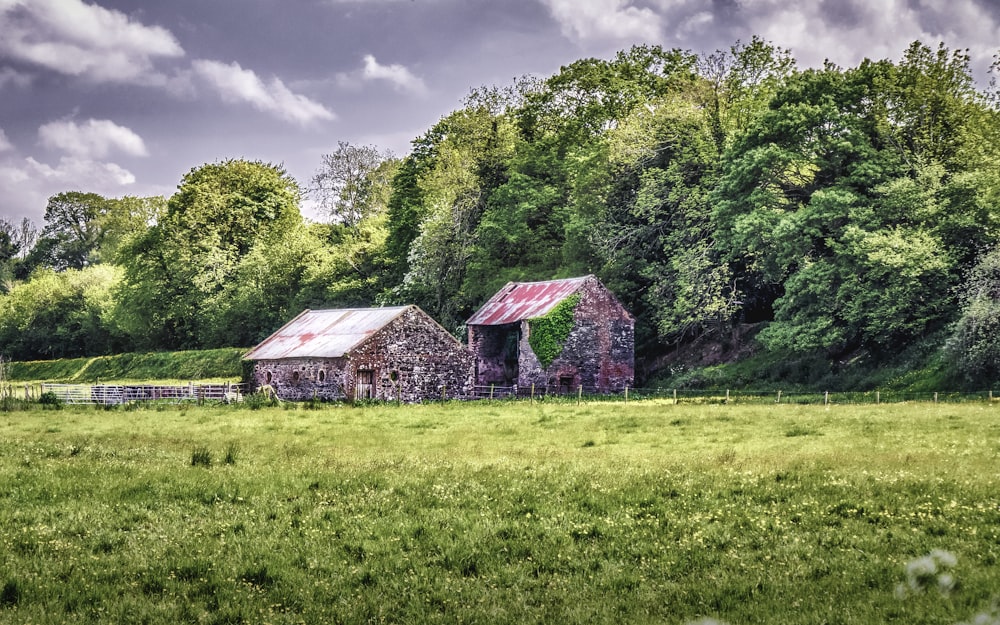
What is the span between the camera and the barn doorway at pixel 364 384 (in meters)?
51.5

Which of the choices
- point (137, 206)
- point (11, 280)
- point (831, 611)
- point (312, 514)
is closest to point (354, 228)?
point (137, 206)

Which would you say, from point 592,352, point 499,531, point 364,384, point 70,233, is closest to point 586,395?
point 592,352

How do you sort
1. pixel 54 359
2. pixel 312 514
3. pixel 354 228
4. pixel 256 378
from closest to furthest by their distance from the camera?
1. pixel 312 514
2. pixel 256 378
3. pixel 354 228
4. pixel 54 359

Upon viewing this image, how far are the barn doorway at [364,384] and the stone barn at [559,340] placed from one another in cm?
1025

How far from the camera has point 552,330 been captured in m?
58.1

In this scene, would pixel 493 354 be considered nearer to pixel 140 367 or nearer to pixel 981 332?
pixel 981 332

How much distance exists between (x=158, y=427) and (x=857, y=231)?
115 ft

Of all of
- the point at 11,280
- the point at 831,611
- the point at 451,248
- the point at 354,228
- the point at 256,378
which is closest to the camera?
the point at 831,611

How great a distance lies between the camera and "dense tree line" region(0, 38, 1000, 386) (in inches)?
1924

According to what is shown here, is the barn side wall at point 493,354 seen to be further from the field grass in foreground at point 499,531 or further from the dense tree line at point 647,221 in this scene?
→ the field grass in foreground at point 499,531

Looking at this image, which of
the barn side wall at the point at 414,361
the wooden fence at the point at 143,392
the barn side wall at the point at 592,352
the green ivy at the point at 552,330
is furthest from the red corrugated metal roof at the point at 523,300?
the wooden fence at the point at 143,392

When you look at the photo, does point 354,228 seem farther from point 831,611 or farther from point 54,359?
point 831,611

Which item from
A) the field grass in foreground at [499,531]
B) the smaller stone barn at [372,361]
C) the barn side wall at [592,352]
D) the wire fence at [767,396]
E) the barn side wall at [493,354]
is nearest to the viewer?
the field grass in foreground at [499,531]

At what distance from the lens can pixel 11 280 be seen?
137 m
